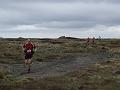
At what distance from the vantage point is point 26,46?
32156 mm

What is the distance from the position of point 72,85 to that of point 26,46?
1029 cm

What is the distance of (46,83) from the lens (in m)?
23.6

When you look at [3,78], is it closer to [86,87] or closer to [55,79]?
[55,79]

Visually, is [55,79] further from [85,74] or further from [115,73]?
[115,73]

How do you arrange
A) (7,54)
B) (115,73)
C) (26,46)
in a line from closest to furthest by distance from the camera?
1. (115,73)
2. (26,46)
3. (7,54)

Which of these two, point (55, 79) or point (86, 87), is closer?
point (86, 87)

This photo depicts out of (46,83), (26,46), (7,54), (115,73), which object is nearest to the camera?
(46,83)

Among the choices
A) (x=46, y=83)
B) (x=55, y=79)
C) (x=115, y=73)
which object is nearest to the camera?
(x=46, y=83)

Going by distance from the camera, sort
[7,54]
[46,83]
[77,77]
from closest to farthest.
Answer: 1. [46,83]
2. [77,77]
3. [7,54]

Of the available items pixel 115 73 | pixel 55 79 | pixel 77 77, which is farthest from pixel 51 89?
pixel 115 73

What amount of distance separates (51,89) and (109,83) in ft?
13.1

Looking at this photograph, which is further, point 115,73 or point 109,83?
point 115,73

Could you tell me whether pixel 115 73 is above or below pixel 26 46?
below

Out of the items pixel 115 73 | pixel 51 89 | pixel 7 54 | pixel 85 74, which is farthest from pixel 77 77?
pixel 7 54
